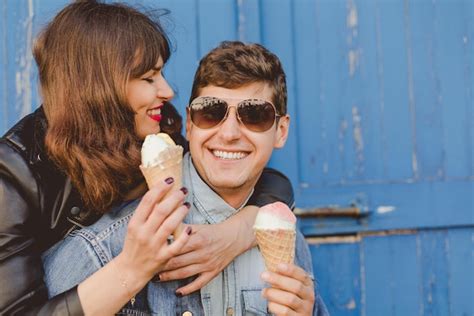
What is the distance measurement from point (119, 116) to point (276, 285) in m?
0.74

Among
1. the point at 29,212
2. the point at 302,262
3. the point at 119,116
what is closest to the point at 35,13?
the point at 119,116

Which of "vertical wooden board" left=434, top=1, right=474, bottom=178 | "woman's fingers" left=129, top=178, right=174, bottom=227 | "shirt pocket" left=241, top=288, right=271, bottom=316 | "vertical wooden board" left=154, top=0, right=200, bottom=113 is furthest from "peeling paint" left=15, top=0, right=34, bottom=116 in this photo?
"vertical wooden board" left=434, top=1, right=474, bottom=178

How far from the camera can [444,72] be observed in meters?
3.47

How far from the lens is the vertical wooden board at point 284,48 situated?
11.0 feet

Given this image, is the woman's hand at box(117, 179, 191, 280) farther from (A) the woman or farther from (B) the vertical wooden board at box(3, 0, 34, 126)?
(B) the vertical wooden board at box(3, 0, 34, 126)

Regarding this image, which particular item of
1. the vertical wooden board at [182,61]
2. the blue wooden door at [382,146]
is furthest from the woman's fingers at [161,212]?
the blue wooden door at [382,146]

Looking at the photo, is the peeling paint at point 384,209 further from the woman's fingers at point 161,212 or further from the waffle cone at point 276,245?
the woman's fingers at point 161,212

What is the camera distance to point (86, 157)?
217 centimetres

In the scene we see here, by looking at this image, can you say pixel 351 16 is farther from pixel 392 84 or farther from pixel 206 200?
pixel 206 200

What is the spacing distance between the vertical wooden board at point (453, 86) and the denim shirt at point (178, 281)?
1437mm

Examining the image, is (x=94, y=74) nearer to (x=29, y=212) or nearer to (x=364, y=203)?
(x=29, y=212)

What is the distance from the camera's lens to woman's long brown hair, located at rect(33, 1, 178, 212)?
2.17m

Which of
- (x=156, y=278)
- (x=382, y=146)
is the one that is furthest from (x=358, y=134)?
(x=156, y=278)

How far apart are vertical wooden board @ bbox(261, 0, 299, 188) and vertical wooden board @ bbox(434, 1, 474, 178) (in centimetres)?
73
